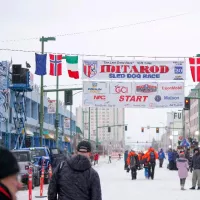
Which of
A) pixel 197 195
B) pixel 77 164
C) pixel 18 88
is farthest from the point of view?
pixel 18 88

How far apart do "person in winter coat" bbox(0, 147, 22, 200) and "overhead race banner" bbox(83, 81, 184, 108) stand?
3117 centimetres

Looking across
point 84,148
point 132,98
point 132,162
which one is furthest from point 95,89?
point 84,148

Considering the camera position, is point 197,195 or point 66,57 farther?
point 66,57

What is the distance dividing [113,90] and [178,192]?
12946mm

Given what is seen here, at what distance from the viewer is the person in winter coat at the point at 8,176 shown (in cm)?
311

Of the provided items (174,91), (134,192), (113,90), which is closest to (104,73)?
(113,90)

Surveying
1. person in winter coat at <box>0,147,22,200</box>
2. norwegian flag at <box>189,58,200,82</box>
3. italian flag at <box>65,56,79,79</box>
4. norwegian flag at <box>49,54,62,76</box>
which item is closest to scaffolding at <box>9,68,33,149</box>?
norwegian flag at <box>49,54,62,76</box>

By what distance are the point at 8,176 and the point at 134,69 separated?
30927 millimetres

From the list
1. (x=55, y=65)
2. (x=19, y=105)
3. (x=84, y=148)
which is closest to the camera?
(x=84, y=148)

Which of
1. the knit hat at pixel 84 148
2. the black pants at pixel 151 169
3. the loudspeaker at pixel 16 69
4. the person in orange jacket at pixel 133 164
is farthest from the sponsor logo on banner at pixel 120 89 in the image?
the knit hat at pixel 84 148

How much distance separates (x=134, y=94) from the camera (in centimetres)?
3453

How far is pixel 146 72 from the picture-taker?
33.9 meters

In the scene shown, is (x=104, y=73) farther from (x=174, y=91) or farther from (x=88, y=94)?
(x=174, y=91)

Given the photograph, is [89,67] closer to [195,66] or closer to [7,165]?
[195,66]
